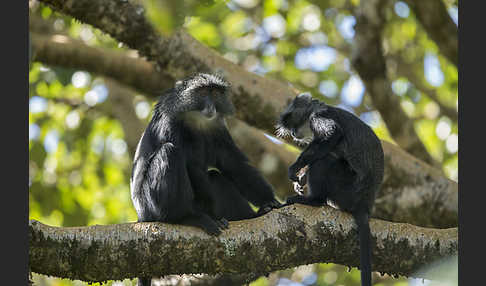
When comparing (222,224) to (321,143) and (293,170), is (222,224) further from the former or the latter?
(321,143)

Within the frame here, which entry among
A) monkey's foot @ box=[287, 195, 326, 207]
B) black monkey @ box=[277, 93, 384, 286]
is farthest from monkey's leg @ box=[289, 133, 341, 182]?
monkey's foot @ box=[287, 195, 326, 207]

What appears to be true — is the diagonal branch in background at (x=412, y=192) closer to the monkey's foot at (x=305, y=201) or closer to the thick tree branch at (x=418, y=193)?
the thick tree branch at (x=418, y=193)

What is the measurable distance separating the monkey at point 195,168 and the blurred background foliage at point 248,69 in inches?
92.3

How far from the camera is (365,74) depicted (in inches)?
259

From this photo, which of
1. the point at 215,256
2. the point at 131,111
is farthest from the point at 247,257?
the point at 131,111

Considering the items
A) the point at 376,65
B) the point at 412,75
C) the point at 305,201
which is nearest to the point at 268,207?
the point at 305,201

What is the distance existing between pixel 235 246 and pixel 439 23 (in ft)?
14.7

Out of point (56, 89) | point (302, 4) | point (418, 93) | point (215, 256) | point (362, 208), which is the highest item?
point (302, 4)

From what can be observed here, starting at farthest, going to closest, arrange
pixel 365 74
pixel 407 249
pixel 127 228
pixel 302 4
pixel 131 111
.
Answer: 1. pixel 302 4
2. pixel 131 111
3. pixel 365 74
4. pixel 407 249
5. pixel 127 228

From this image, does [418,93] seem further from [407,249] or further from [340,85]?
[407,249]

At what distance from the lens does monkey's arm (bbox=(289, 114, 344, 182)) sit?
4.41 m

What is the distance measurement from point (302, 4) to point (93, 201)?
174 inches

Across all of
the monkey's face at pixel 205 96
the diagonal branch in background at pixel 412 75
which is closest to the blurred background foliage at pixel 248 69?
the diagonal branch in background at pixel 412 75

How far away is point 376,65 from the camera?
256 inches
